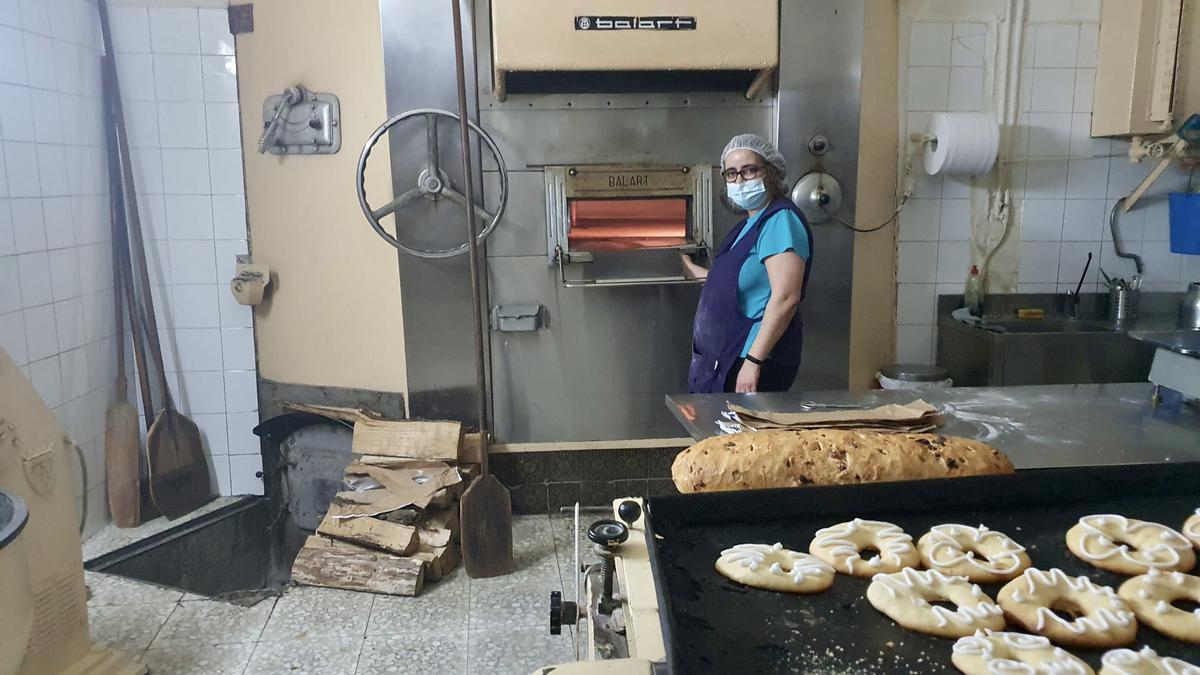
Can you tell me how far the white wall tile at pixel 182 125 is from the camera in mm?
3180

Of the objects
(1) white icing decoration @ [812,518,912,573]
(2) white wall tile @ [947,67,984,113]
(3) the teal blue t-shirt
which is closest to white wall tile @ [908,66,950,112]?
(2) white wall tile @ [947,67,984,113]

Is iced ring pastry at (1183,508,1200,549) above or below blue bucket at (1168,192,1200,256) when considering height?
below

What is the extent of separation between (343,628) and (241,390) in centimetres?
140

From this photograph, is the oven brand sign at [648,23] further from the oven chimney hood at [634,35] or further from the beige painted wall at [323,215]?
the beige painted wall at [323,215]

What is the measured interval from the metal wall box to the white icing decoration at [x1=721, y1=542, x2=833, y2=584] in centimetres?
211

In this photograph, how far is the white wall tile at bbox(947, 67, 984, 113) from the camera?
3.18 metres

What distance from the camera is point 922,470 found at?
1.26m

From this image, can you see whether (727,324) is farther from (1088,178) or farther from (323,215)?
(1088,178)

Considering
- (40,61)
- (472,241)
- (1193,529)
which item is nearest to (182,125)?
(40,61)

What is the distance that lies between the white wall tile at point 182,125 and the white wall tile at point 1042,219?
3446mm

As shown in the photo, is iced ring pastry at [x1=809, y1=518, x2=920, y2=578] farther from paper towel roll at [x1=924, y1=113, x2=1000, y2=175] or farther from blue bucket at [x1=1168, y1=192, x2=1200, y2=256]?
blue bucket at [x1=1168, y1=192, x2=1200, y2=256]

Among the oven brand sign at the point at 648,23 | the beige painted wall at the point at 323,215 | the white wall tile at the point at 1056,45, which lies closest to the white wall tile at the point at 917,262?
the white wall tile at the point at 1056,45

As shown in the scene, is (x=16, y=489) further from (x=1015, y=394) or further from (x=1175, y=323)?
(x=1175, y=323)

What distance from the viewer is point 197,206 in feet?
10.6
